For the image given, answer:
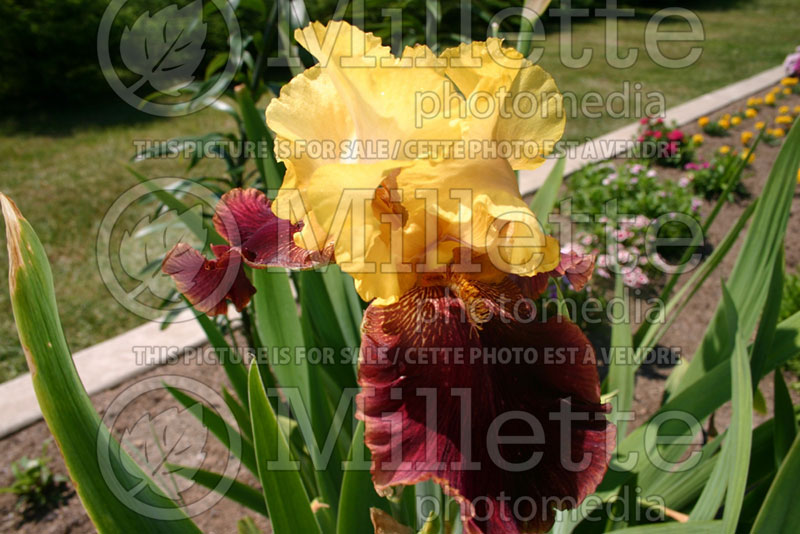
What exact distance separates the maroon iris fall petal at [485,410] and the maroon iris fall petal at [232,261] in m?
0.30

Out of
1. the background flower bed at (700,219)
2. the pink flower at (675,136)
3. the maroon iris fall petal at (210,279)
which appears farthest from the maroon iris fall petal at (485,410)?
the pink flower at (675,136)

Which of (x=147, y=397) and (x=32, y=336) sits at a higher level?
(x=32, y=336)

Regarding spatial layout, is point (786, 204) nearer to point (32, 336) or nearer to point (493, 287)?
point (493, 287)

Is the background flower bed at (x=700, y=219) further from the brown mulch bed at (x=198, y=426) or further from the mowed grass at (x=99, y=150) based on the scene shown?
the mowed grass at (x=99, y=150)

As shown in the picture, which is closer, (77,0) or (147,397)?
(147,397)

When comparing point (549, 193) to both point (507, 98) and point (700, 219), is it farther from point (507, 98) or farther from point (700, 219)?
point (700, 219)

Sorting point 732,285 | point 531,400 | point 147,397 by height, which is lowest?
point 147,397

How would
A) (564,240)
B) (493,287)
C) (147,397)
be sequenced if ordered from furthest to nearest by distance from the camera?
(564,240) < (147,397) < (493,287)

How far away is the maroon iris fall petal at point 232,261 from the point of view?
1080 millimetres

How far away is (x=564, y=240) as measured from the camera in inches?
137

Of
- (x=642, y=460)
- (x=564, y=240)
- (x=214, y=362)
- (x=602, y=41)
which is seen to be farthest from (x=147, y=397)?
(x=602, y=41)

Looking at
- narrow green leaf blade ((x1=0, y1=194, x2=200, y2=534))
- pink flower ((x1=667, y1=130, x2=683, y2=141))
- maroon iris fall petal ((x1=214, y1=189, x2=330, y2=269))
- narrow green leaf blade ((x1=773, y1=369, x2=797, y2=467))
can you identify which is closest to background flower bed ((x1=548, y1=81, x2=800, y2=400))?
pink flower ((x1=667, y1=130, x2=683, y2=141))

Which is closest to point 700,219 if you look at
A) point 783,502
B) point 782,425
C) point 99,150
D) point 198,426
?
point 782,425

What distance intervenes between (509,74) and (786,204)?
103cm
